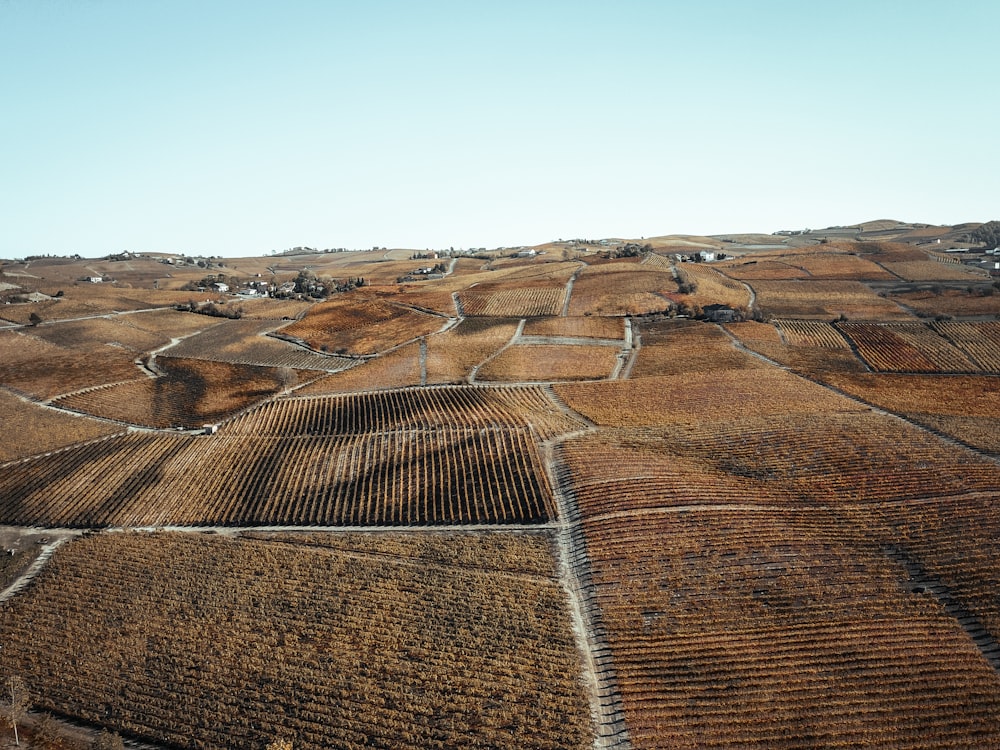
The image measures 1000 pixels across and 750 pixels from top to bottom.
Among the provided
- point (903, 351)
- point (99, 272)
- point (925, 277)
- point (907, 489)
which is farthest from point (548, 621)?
point (99, 272)

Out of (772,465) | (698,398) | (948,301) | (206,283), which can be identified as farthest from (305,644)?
(206,283)

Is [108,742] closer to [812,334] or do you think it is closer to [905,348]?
[905,348]

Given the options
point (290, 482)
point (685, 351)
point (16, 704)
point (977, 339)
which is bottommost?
point (16, 704)

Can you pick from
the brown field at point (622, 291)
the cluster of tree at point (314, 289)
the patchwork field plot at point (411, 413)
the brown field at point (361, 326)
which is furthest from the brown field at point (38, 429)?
the cluster of tree at point (314, 289)

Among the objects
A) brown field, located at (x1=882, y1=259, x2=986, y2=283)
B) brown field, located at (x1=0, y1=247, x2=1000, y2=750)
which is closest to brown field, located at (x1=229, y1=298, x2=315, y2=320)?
brown field, located at (x1=0, y1=247, x2=1000, y2=750)

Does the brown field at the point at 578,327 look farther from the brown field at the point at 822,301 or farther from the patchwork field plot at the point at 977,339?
the patchwork field plot at the point at 977,339

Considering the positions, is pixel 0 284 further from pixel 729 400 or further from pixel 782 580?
pixel 782 580
